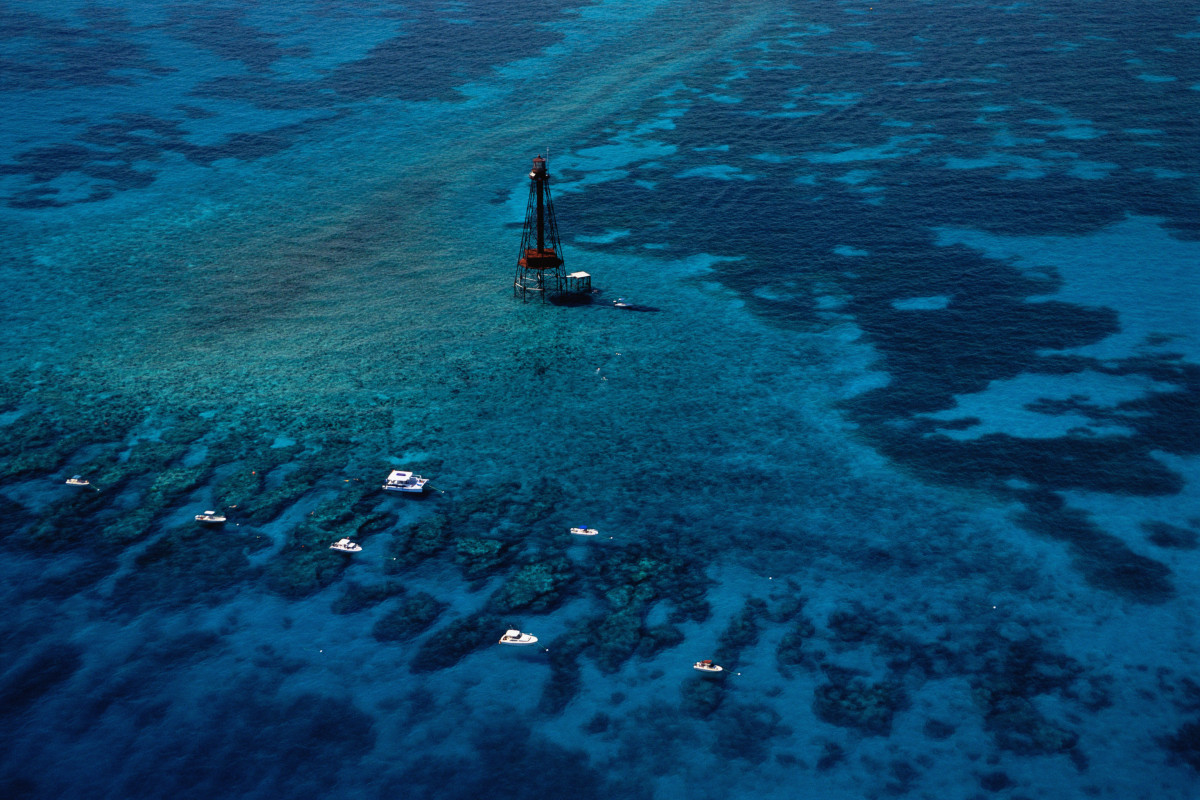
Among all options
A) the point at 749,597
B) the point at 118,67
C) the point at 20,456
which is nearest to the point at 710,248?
the point at 749,597

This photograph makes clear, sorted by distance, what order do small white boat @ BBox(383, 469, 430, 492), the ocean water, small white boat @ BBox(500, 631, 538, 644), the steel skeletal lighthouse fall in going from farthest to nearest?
the steel skeletal lighthouse, small white boat @ BBox(383, 469, 430, 492), small white boat @ BBox(500, 631, 538, 644), the ocean water

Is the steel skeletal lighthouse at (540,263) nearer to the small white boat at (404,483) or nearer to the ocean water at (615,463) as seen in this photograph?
the ocean water at (615,463)

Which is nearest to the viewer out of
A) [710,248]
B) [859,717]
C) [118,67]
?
[859,717]

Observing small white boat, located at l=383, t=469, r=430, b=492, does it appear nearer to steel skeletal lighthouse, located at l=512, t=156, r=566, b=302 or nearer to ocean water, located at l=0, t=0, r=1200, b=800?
ocean water, located at l=0, t=0, r=1200, b=800

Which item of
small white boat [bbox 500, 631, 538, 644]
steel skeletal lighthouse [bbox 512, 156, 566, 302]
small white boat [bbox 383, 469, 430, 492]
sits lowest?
small white boat [bbox 500, 631, 538, 644]

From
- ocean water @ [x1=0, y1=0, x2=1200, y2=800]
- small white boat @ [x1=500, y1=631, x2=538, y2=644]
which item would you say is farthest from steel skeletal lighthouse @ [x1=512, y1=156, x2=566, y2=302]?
small white boat @ [x1=500, y1=631, x2=538, y2=644]

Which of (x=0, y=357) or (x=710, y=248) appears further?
(x=710, y=248)

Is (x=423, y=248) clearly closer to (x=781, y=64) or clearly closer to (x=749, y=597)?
(x=749, y=597)

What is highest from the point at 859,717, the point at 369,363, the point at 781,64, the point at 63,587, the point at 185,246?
the point at 781,64

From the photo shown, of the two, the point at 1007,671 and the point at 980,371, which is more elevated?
the point at 980,371
